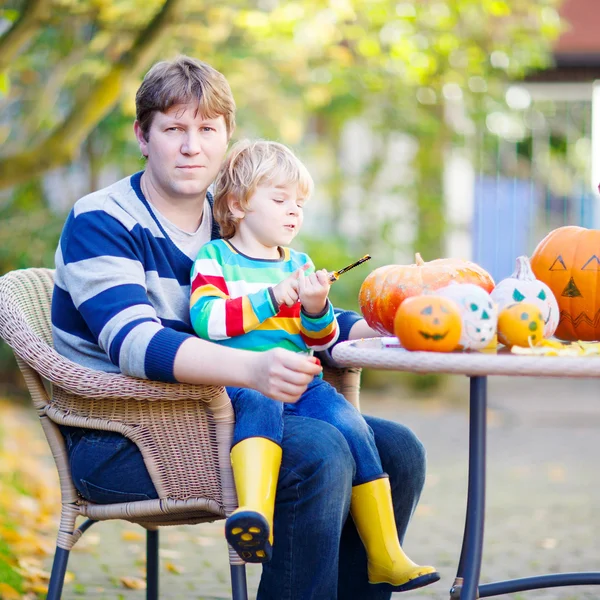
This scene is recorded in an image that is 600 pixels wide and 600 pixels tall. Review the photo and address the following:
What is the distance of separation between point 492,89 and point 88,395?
7.23 m

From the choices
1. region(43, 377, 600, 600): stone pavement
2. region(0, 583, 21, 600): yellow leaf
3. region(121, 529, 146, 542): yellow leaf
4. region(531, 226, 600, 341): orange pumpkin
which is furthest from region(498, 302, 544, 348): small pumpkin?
region(121, 529, 146, 542): yellow leaf

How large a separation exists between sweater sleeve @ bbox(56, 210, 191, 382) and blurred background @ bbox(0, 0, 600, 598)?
2.33 m

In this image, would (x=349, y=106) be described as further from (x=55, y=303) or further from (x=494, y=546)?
(x=55, y=303)

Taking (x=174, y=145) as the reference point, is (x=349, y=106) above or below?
above

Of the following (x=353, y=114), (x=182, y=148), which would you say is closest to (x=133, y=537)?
(x=182, y=148)

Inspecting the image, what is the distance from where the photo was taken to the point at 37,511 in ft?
15.3

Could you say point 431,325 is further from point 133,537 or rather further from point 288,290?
point 133,537

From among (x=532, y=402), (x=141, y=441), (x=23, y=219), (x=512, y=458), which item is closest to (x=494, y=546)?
(x=512, y=458)

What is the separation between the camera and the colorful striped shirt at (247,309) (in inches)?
90.0

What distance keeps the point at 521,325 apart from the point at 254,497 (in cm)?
66

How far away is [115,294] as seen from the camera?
2.21 meters

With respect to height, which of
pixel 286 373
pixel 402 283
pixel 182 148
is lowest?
pixel 286 373

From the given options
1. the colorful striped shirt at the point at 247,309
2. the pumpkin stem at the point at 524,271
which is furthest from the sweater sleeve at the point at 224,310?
the pumpkin stem at the point at 524,271

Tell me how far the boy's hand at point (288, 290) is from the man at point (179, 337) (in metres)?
0.22
